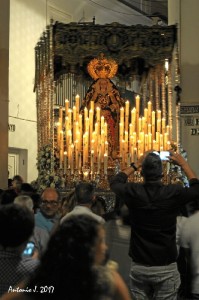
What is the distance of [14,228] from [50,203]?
3100mm

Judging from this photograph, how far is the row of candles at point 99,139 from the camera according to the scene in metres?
11.7

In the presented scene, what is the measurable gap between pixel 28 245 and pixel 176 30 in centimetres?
954

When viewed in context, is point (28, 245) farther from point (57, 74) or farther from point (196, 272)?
point (57, 74)

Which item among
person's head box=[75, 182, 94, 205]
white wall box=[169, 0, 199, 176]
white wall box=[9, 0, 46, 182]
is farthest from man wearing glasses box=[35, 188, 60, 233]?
white wall box=[9, 0, 46, 182]

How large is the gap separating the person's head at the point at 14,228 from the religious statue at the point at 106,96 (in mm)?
10121

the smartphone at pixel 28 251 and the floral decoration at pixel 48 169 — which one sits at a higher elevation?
the floral decoration at pixel 48 169

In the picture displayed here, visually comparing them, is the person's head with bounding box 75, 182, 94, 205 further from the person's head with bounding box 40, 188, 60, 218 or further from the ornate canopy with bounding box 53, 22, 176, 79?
the ornate canopy with bounding box 53, 22, 176, 79

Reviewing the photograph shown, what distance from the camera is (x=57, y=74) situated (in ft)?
44.1

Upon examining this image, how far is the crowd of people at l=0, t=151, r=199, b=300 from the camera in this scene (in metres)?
2.46

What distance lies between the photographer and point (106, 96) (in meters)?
13.4

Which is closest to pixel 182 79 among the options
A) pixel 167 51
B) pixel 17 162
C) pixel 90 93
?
pixel 167 51

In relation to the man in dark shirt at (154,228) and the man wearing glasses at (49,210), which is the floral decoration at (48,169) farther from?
the man in dark shirt at (154,228)

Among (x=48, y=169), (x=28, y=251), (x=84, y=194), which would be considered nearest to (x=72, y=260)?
(x=28, y=251)

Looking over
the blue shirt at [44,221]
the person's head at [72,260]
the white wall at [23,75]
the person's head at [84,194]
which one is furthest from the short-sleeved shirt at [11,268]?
the white wall at [23,75]
